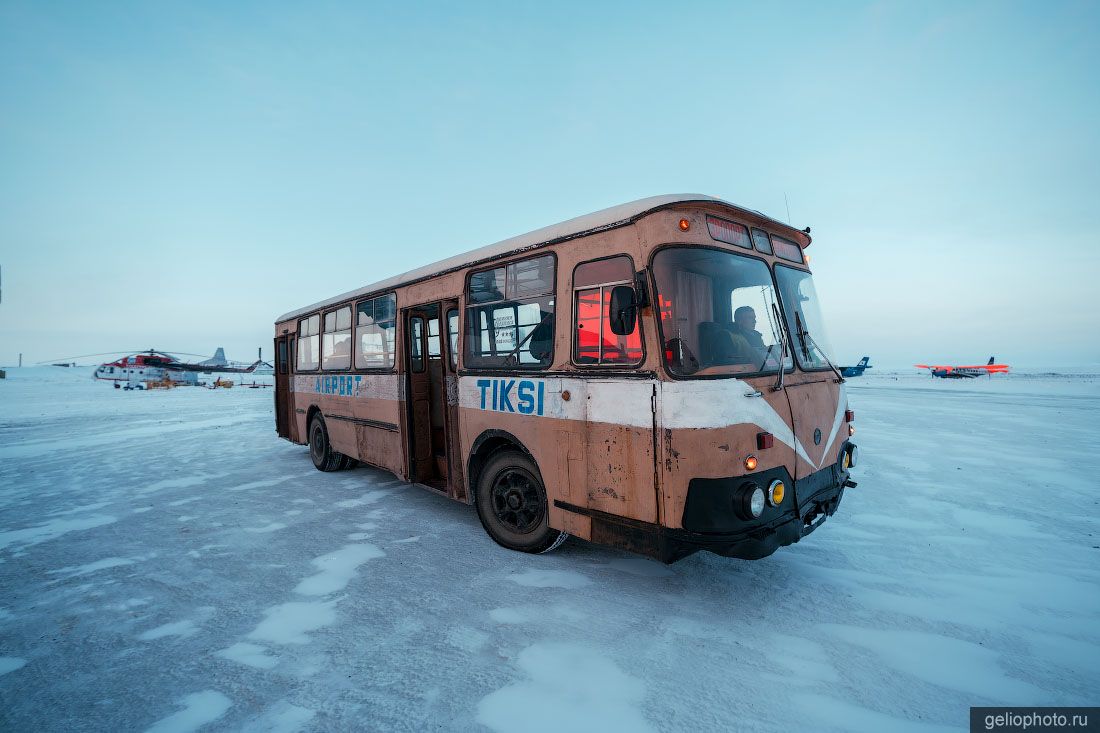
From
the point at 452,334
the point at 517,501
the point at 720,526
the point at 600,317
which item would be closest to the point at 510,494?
the point at 517,501

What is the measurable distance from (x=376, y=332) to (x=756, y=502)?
546cm

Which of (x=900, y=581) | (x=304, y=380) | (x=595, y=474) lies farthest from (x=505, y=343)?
(x=304, y=380)

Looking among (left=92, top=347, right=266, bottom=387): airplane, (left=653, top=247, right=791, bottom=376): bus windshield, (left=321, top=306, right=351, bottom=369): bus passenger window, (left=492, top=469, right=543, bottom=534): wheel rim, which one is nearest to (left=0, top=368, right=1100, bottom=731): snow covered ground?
(left=492, top=469, right=543, bottom=534): wheel rim

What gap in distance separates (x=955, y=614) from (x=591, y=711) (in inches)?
108

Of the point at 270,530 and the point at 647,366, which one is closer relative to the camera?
the point at 647,366

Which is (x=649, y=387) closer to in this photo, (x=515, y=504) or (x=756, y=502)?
(x=756, y=502)

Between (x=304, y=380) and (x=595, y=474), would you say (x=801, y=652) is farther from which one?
(x=304, y=380)

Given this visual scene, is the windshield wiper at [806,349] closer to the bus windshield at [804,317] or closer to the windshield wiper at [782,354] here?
the bus windshield at [804,317]

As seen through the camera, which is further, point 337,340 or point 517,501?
point 337,340

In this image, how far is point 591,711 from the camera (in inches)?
98.7

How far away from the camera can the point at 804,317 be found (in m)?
4.27

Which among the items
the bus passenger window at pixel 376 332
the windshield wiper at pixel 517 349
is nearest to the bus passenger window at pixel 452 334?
the bus passenger window at pixel 376 332

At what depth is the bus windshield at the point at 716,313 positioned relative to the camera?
3373 millimetres

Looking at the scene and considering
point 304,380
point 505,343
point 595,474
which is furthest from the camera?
point 304,380
